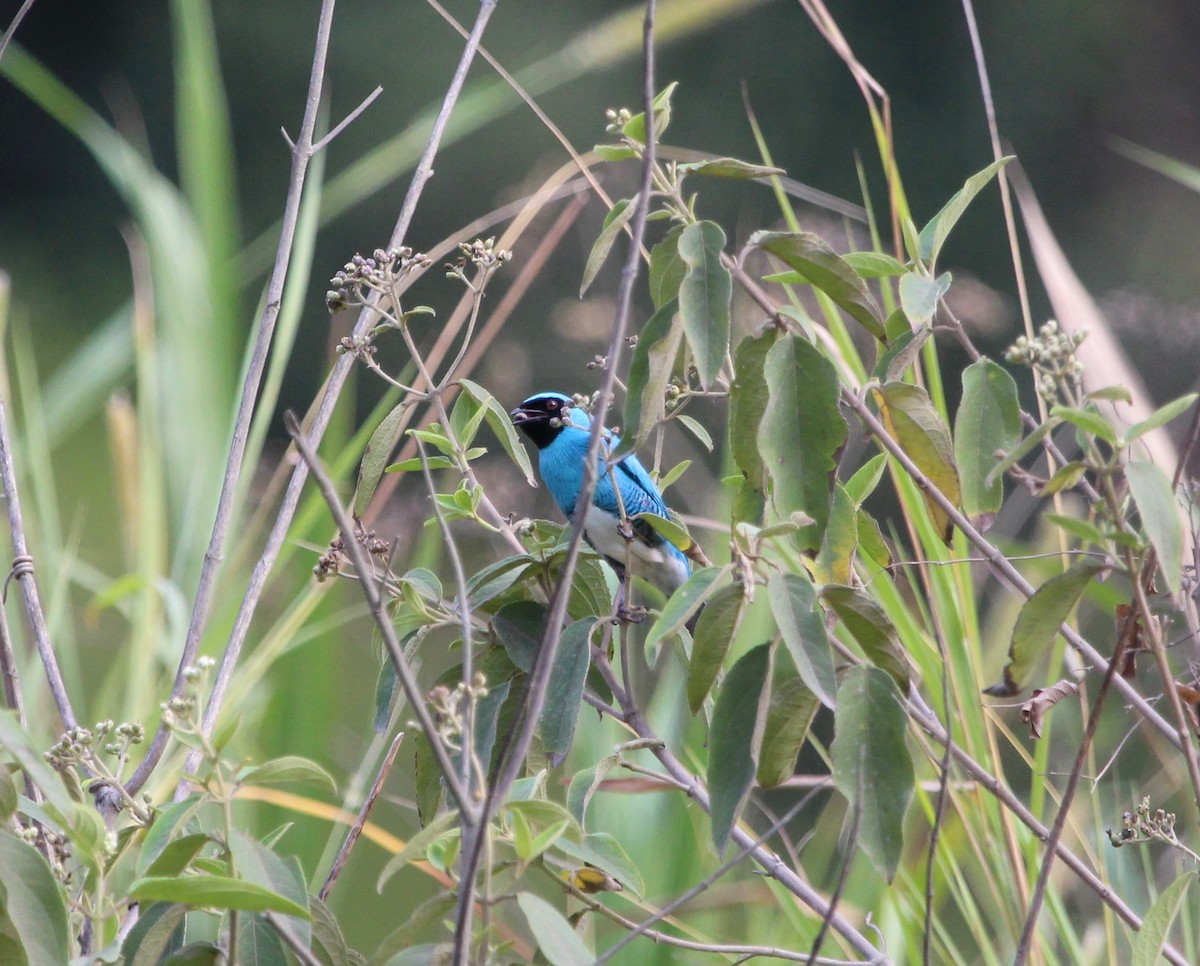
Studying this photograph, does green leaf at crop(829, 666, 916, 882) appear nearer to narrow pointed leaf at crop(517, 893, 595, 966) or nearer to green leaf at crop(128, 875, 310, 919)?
narrow pointed leaf at crop(517, 893, 595, 966)

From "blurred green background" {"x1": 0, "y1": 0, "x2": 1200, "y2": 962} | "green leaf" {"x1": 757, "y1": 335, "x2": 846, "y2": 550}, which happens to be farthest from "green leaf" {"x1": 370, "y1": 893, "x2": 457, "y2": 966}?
"blurred green background" {"x1": 0, "y1": 0, "x2": 1200, "y2": 962}

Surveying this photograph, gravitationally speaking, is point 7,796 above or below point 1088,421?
below

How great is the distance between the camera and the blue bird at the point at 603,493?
2614 millimetres

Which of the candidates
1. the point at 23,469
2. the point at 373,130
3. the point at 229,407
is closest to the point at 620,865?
the point at 229,407

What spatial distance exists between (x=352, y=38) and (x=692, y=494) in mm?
8228

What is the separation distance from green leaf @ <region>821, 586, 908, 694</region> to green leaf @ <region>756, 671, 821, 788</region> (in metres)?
0.06

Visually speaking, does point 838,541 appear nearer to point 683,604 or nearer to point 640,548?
point 683,604

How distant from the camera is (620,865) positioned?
112cm

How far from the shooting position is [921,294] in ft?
3.60

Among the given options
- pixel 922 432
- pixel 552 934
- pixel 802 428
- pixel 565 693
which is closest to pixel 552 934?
pixel 552 934

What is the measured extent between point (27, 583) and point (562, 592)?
33.0 inches

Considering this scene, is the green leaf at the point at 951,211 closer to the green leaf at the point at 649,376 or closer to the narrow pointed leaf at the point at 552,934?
the green leaf at the point at 649,376

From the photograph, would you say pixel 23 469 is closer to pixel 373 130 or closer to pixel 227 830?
pixel 227 830

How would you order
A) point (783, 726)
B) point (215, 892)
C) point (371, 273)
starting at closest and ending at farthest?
point (215, 892) → point (783, 726) → point (371, 273)
